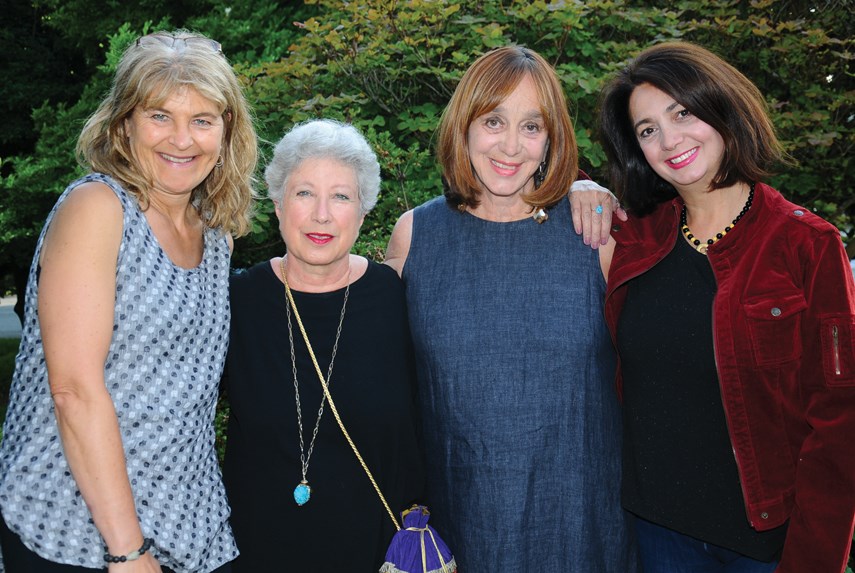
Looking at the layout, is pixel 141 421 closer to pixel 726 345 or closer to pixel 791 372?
pixel 726 345

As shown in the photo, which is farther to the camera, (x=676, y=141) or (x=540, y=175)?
(x=540, y=175)

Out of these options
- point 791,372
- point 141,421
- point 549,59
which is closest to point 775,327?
point 791,372

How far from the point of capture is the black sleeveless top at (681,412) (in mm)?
2588

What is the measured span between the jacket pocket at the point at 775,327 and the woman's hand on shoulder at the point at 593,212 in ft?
2.18

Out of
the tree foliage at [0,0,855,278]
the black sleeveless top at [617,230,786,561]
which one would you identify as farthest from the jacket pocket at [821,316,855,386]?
the tree foliage at [0,0,855,278]

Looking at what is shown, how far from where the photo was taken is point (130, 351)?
7.48 ft

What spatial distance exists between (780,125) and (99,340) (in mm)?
4326

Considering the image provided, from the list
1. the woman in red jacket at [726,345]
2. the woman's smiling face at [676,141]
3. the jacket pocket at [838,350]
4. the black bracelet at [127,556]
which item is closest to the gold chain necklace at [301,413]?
the black bracelet at [127,556]

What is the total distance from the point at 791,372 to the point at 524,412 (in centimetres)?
91

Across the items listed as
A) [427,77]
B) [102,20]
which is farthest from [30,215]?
[427,77]

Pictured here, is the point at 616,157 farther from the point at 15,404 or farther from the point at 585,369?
the point at 15,404

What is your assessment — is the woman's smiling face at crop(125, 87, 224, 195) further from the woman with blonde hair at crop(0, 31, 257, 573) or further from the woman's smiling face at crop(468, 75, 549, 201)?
the woman's smiling face at crop(468, 75, 549, 201)

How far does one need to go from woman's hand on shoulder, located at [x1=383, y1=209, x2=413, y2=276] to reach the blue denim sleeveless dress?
256mm

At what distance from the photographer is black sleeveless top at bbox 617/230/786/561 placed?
259cm
